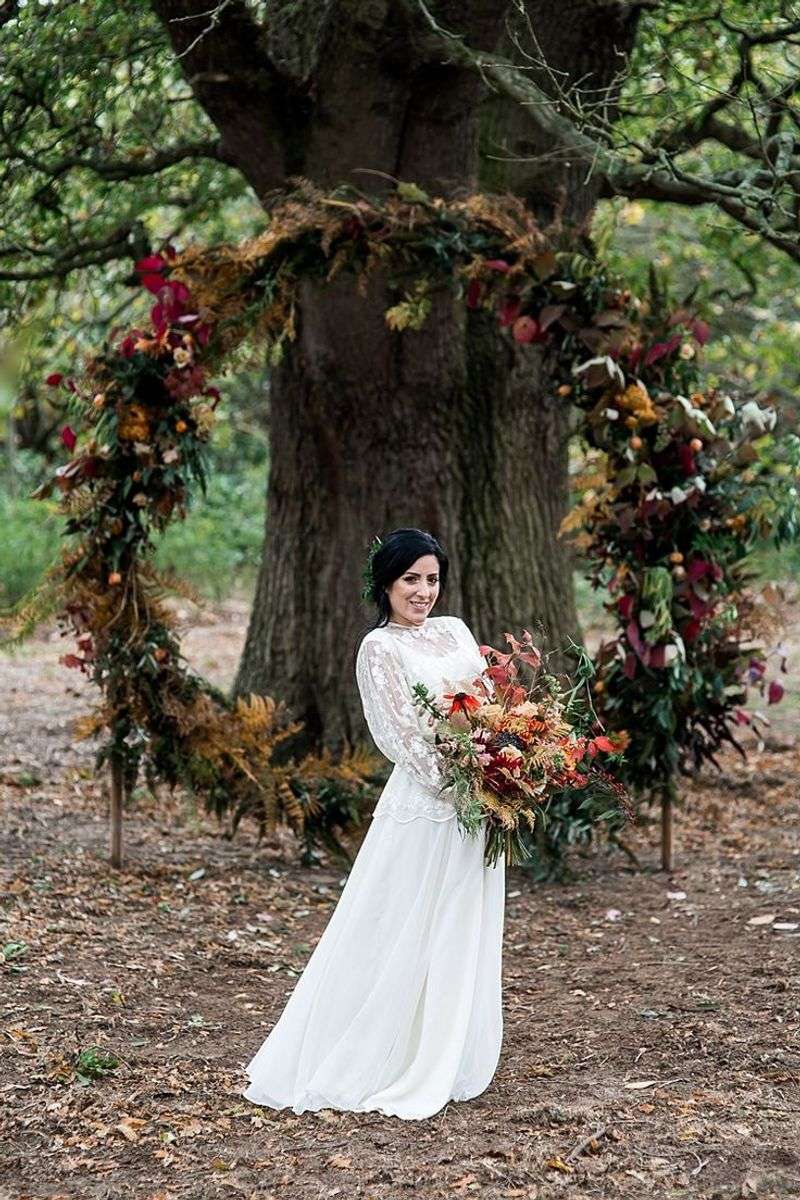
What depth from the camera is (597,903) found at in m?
6.27

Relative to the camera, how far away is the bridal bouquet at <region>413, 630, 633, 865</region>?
12.8 ft

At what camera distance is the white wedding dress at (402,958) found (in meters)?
4.01

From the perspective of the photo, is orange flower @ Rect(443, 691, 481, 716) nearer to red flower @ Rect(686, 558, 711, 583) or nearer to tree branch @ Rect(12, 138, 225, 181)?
red flower @ Rect(686, 558, 711, 583)

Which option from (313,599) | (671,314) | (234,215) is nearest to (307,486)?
Result: (313,599)

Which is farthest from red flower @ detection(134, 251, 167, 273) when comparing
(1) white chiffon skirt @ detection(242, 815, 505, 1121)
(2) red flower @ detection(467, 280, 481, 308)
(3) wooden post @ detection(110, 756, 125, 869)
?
(1) white chiffon skirt @ detection(242, 815, 505, 1121)

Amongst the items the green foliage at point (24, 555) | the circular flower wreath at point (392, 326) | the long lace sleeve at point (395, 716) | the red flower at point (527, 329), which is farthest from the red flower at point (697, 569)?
the green foliage at point (24, 555)

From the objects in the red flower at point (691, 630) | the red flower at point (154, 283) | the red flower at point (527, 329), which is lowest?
the red flower at point (691, 630)

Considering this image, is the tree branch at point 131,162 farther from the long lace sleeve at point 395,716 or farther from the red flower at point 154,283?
the long lace sleeve at point 395,716

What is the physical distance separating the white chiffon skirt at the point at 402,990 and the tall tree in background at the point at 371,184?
314 centimetres

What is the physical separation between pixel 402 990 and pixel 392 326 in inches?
126

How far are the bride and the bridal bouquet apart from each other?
87 millimetres

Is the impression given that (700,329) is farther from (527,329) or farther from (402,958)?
(402,958)

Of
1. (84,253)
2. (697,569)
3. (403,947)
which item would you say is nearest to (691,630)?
(697,569)

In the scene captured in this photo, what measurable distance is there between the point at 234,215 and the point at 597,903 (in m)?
9.05
